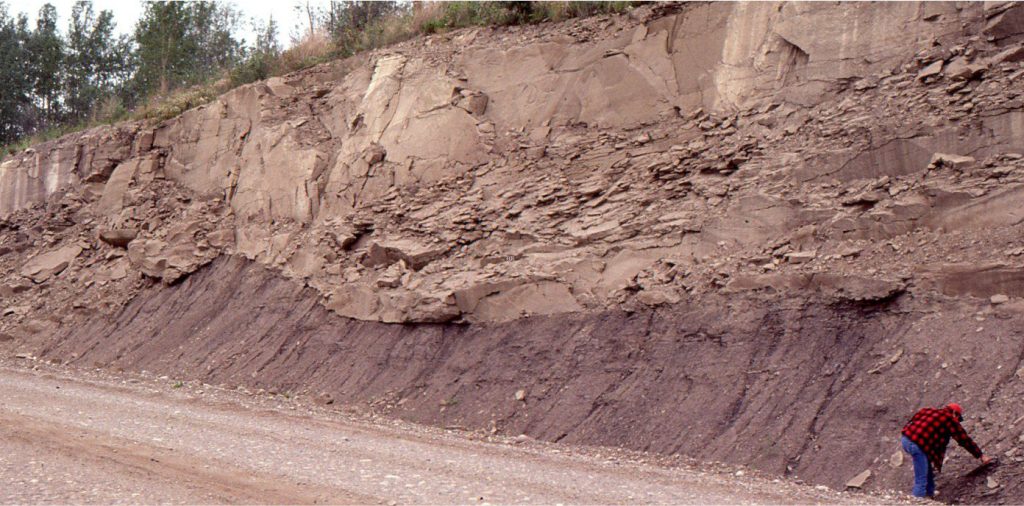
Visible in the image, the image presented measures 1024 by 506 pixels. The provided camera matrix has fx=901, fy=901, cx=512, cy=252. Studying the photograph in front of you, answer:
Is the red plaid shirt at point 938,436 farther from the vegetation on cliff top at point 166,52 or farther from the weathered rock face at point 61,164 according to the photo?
the weathered rock face at point 61,164

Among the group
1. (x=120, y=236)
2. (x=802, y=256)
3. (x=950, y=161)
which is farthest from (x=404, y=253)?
(x=120, y=236)

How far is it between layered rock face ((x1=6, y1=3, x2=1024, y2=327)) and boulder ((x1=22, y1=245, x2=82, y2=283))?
0.13 metres

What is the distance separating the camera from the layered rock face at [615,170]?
11305mm

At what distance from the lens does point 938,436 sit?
794 centimetres

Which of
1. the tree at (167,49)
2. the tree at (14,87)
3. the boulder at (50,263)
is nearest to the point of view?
the boulder at (50,263)

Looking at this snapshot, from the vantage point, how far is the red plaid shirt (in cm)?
793

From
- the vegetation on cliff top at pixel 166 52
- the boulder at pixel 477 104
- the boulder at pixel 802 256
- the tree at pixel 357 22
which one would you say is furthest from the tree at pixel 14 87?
the boulder at pixel 802 256

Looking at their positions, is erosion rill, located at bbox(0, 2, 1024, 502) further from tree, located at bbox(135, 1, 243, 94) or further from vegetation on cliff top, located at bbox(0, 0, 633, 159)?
tree, located at bbox(135, 1, 243, 94)

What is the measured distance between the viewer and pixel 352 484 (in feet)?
26.0

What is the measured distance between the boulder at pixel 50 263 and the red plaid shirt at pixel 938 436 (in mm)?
19229

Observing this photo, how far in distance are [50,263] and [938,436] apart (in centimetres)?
1986

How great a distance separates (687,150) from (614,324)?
341 centimetres

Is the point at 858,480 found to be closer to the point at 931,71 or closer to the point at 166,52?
the point at 931,71

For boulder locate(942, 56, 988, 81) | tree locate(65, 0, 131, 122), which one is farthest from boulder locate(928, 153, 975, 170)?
tree locate(65, 0, 131, 122)
